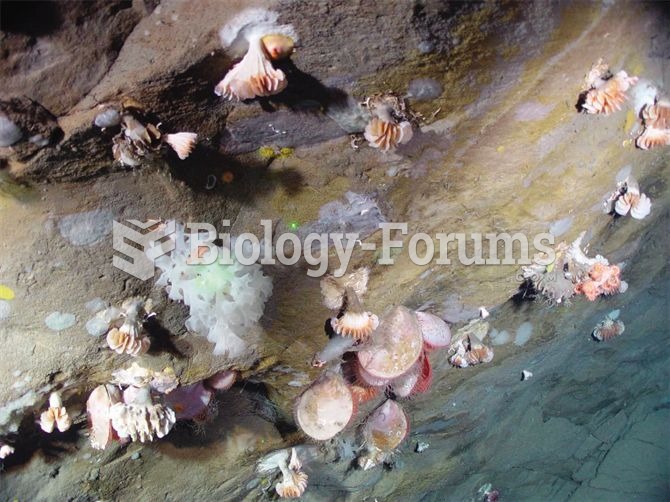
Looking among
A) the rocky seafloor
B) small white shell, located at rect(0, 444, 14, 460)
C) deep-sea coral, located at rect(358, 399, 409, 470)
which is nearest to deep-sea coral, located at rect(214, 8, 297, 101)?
the rocky seafloor

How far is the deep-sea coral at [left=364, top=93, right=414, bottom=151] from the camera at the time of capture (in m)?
2.28

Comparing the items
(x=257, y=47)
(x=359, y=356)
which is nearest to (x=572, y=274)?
(x=359, y=356)

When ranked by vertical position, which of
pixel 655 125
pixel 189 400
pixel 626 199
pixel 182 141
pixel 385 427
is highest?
pixel 182 141

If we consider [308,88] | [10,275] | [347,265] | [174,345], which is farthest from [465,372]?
[10,275]

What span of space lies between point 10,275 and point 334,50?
1931mm

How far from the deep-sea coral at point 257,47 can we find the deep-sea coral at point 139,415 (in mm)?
1998

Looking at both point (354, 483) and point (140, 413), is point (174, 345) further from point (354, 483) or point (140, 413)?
point (354, 483)

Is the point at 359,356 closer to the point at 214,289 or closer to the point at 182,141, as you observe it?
the point at 214,289

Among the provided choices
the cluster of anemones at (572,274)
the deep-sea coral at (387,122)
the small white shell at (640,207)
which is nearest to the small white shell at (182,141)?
the deep-sea coral at (387,122)

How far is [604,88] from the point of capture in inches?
93.3

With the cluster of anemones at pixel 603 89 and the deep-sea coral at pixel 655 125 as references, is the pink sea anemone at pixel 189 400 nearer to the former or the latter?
the cluster of anemones at pixel 603 89

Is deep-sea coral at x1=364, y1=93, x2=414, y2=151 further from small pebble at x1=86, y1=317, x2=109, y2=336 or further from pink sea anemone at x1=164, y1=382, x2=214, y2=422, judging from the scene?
pink sea anemone at x1=164, y1=382, x2=214, y2=422

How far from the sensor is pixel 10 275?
229 centimetres

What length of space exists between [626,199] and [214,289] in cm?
283
